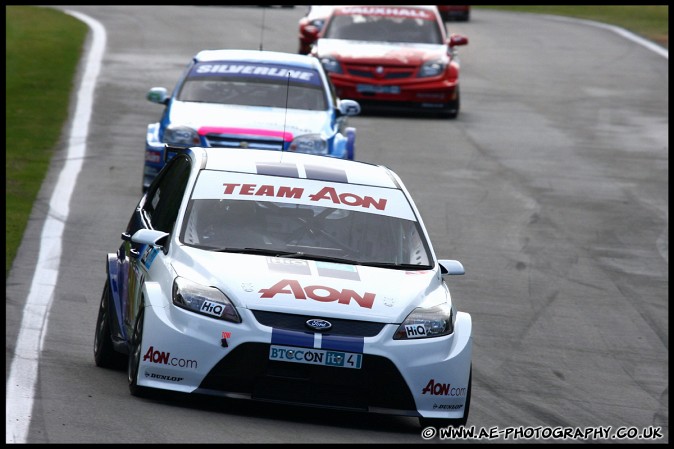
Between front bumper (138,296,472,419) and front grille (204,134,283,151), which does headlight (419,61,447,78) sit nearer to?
front grille (204,134,283,151)

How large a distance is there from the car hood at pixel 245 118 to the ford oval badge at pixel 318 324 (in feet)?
25.3

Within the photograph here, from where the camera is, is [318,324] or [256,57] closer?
[318,324]

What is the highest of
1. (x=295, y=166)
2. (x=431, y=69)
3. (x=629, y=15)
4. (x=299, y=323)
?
(x=295, y=166)

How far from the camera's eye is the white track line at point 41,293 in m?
8.54

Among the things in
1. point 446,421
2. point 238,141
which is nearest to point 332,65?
point 238,141

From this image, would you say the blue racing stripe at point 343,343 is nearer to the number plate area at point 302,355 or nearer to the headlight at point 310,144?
the number plate area at point 302,355

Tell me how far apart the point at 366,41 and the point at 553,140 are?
3.72 metres

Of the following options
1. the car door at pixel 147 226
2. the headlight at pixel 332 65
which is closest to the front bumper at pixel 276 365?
the car door at pixel 147 226

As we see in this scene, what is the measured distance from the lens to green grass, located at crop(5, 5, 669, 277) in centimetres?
1662

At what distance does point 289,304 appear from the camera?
861 centimetres

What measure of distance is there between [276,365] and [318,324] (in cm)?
32

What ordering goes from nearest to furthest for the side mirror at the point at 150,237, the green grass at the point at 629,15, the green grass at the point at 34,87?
the side mirror at the point at 150,237, the green grass at the point at 34,87, the green grass at the point at 629,15

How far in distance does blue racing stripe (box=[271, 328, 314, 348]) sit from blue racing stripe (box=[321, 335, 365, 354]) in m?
0.08

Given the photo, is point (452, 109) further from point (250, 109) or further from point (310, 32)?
point (250, 109)
